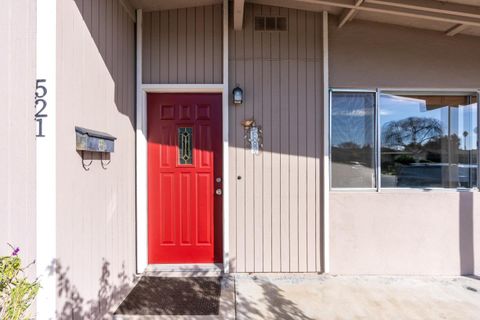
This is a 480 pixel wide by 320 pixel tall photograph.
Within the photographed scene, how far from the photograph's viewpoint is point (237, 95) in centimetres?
301

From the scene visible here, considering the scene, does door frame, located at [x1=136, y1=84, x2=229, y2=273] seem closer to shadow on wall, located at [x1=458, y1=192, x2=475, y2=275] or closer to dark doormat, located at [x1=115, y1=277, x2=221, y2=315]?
dark doormat, located at [x1=115, y1=277, x2=221, y2=315]

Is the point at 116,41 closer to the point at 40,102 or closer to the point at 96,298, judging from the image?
the point at 40,102

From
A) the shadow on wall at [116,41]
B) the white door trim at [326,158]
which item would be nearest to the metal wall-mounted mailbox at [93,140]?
the shadow on wall at [116,41]

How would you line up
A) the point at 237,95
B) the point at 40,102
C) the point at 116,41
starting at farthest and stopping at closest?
the point at 237,95 → the point at 116,41 → the point at 40,102

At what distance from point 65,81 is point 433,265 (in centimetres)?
378

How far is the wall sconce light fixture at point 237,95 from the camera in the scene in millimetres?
3008

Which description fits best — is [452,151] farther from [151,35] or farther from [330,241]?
[151,35]

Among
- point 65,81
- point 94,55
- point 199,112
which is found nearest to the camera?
point 65,81

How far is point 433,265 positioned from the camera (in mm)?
3076

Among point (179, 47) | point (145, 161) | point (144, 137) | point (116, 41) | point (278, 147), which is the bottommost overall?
point (145, 161)

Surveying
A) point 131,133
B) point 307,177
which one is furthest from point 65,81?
point 307,177

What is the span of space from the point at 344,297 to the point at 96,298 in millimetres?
2111

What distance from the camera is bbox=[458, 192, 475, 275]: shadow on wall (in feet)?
10.1

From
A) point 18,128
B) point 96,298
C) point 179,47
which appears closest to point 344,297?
point 96,298
